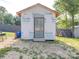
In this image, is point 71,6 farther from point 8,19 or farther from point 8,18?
point 8,19

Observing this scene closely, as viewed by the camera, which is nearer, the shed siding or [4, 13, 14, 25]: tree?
the shed siding

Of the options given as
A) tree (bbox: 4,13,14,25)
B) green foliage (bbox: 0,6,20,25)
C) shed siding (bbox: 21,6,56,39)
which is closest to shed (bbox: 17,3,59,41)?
shed siding (bbox: 21,6,56,39)

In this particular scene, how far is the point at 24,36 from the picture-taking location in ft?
74.3

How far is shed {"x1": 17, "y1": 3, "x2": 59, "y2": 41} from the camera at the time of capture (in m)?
22.4

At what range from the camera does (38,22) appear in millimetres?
22609

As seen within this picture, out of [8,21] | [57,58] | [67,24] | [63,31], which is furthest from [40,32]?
[8,21]

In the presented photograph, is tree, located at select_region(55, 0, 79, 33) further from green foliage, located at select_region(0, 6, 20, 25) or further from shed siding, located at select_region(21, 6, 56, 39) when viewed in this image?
green foliage, located at select_region(0, 6, 20, 25)

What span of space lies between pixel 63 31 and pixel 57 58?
22016mm

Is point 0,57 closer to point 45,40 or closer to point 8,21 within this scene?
point 45,40

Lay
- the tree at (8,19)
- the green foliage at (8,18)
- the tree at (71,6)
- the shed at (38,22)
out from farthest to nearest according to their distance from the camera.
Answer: the tree at (8,19) < the green foliage at (8,18) < the tree at (71,6) < the shed at (38,22)

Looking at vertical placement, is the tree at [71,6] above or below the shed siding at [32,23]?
above

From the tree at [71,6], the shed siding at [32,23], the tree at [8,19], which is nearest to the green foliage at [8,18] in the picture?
the tree at [8,19]

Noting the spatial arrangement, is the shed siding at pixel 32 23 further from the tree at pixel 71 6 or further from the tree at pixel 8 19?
the tree at pixel 8 19

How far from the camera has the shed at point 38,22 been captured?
22.4 metres
